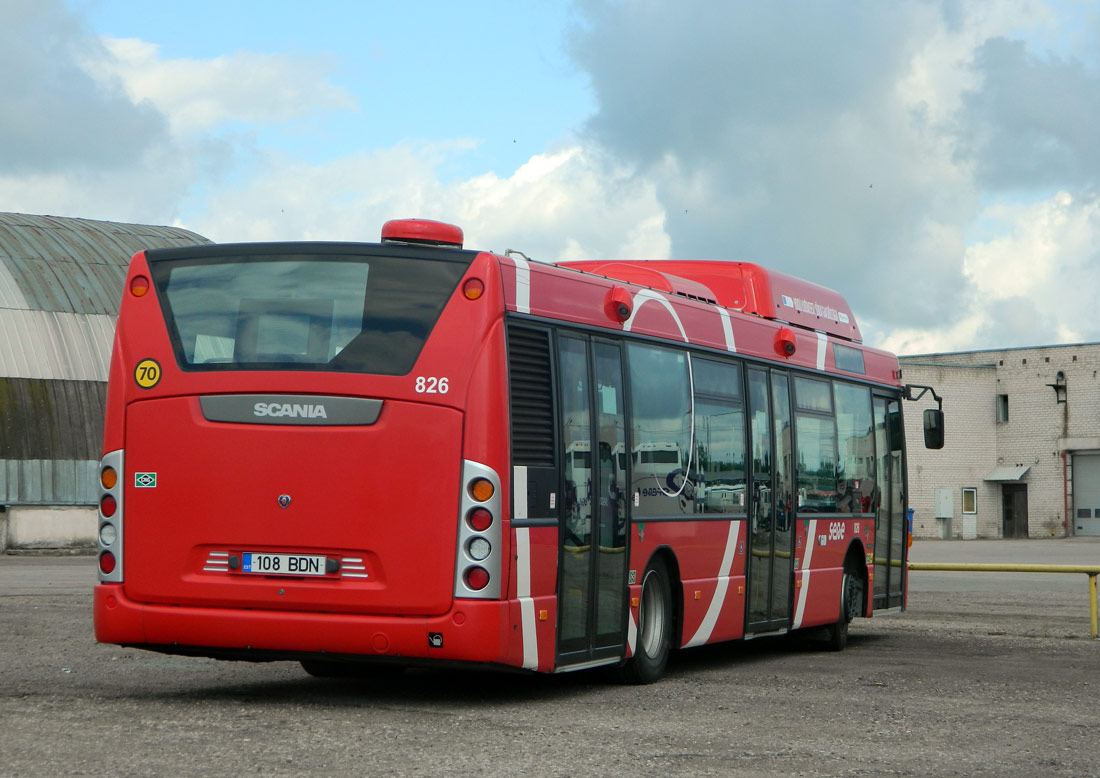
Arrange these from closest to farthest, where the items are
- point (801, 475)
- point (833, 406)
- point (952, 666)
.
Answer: point (952, 666), point (801, 475), point (833, 406)

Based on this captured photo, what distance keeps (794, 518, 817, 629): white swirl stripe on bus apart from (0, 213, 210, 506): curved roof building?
2958 centimetres

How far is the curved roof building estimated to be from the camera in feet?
134

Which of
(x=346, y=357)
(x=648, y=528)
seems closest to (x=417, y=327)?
(x=346, y=357)

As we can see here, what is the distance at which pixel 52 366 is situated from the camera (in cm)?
4219

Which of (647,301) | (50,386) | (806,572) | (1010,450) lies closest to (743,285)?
(806,572)

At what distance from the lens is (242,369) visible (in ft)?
33.2

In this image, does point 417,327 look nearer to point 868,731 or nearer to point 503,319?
point 503,319

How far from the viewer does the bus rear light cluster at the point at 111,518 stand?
10336mm

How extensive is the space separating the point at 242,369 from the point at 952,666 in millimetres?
7288

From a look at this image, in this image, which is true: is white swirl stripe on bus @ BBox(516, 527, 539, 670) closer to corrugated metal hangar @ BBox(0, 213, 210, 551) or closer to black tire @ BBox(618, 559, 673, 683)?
Answer: black tire @ BBox(618, 559, 673, 683)

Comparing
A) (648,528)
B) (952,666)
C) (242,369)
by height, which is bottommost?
(952,666)

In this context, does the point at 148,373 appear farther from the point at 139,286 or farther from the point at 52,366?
the point at 52,366

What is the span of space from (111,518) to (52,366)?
33.5 meters

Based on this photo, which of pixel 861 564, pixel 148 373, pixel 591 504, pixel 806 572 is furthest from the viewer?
pixel 861 564
